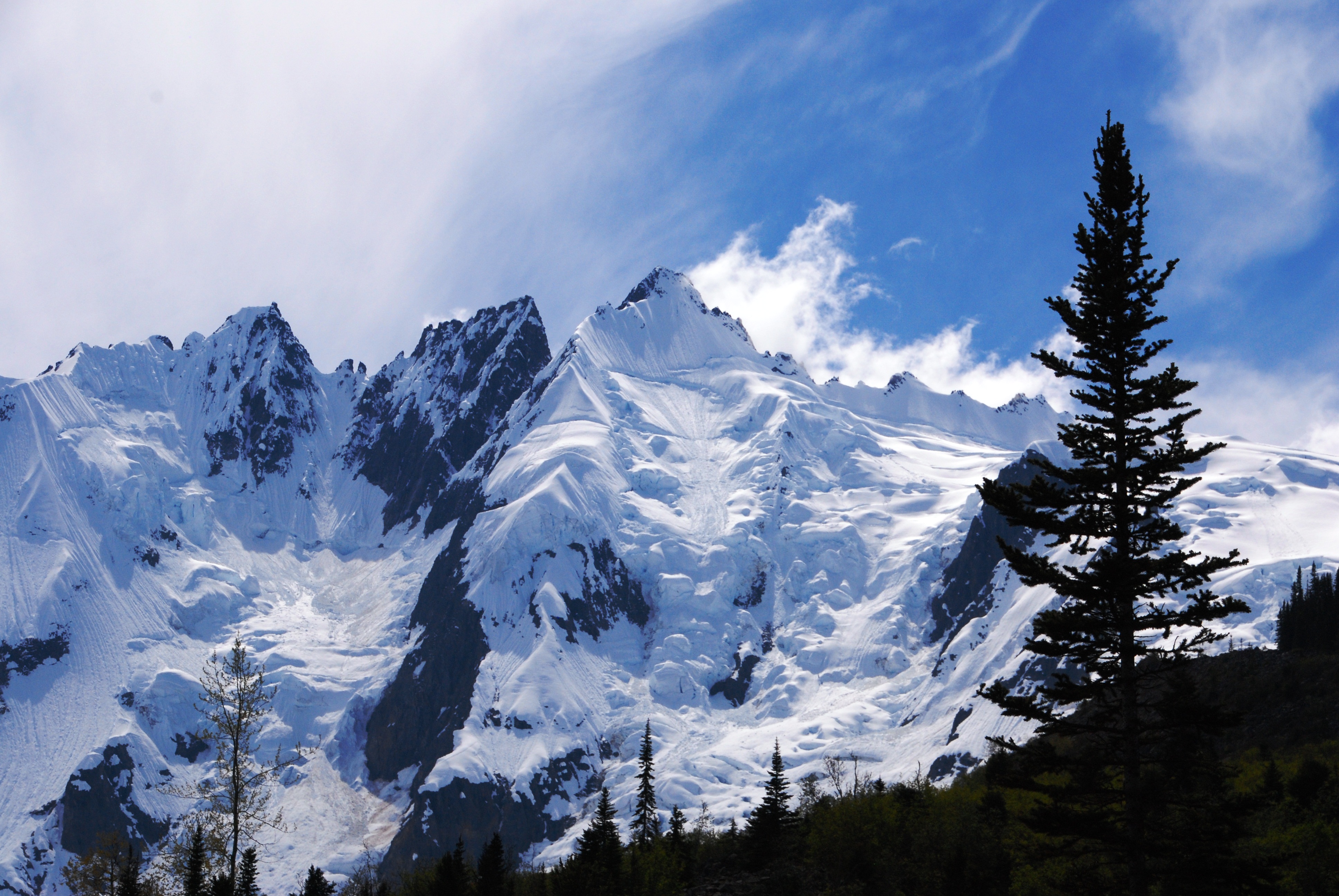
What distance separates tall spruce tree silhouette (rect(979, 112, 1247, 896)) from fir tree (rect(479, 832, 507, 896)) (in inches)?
1406

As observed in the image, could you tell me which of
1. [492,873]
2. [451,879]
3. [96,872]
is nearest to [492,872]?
[492,873]

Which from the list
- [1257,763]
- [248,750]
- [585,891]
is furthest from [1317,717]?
[248,750]

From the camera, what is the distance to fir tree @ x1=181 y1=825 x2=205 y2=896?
129 feet

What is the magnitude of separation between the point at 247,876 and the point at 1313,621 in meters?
108

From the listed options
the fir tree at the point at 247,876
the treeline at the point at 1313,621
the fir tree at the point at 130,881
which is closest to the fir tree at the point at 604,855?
the fir tree at the point at 247,876

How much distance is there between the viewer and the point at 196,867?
40.9 meters

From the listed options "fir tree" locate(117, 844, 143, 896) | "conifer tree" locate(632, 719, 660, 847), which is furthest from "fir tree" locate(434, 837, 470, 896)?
"conifer tree" locate(632, 719, 660, 847)

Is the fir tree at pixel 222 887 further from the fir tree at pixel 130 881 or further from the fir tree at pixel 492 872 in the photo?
the fir tree at pixel 492 872

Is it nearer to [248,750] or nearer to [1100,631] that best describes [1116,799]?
[1100,631]

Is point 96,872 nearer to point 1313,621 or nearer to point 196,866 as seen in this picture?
point 196,866

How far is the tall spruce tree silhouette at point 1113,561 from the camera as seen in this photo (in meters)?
24.1

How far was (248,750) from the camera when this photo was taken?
1539 inches

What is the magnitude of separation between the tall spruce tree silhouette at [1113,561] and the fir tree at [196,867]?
3000 centimetres

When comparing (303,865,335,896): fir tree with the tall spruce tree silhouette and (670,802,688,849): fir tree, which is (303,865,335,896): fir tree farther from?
the tall spruce tree silhouette
